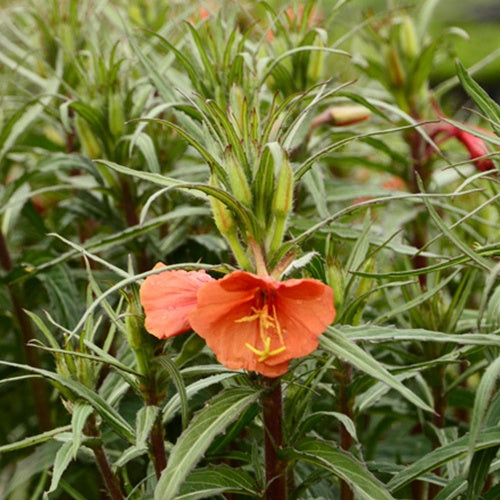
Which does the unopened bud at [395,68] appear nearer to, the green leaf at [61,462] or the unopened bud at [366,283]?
the unopened bud at [366,283]

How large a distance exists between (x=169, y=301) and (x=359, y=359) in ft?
0.60

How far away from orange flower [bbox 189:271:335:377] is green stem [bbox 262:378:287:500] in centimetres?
7

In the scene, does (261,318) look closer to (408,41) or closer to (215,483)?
(215,483)

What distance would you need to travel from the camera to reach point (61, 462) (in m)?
0.76

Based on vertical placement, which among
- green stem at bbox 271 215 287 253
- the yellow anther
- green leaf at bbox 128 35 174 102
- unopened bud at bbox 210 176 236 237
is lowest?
the yellow anther

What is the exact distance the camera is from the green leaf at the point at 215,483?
78 cm

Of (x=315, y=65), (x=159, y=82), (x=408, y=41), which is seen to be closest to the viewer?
(x=159, y=82)

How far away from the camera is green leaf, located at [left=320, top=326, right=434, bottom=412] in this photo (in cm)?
65

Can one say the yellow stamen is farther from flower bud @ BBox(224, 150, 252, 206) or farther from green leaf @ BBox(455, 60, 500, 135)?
green leaf @ BBox(455, 60, 500, 135)

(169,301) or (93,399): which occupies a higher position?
(169,301)

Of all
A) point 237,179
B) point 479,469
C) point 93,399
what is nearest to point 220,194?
point 237,179

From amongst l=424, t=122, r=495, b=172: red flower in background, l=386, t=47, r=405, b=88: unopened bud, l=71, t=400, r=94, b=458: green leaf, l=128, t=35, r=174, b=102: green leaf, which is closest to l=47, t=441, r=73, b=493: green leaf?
l=71, t=400, r=94, b=458: green leaf

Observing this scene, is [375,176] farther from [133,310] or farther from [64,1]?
[133,310]

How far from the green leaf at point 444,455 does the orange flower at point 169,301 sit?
28cm
